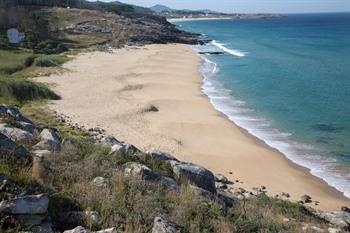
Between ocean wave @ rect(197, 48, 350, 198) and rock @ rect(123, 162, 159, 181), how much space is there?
10.1 m

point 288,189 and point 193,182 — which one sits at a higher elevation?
point 193,182

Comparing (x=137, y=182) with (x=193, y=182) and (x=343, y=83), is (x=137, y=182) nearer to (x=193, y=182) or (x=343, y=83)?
(x=193, y=182)

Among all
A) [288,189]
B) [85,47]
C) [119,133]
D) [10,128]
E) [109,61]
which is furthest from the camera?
[85,47]

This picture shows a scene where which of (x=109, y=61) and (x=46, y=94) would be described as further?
(x=109, y=61)

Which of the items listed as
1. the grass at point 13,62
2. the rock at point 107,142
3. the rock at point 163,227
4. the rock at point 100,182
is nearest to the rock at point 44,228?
the rock at point 163,227

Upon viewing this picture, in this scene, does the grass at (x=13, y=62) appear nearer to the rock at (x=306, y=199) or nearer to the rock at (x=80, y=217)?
the rock at (x=306, y=199)

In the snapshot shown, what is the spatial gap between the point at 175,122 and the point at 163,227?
1891 centimetres

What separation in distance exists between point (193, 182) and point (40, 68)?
30736 millimetres

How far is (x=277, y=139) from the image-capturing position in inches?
908

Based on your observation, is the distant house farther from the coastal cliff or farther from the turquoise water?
the coastal cliff

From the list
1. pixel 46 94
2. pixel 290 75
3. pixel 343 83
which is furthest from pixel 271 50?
pixel 46 94

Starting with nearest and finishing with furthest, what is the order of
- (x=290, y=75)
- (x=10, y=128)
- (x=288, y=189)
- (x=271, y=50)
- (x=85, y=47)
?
(x=10, y=128), (x=288, y=189), (x=290, y=75), (x=85, y=47), (x=271, y=50)

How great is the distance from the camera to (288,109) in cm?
2961

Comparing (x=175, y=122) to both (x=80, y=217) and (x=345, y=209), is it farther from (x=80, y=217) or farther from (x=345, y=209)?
(x=80, y=217)
